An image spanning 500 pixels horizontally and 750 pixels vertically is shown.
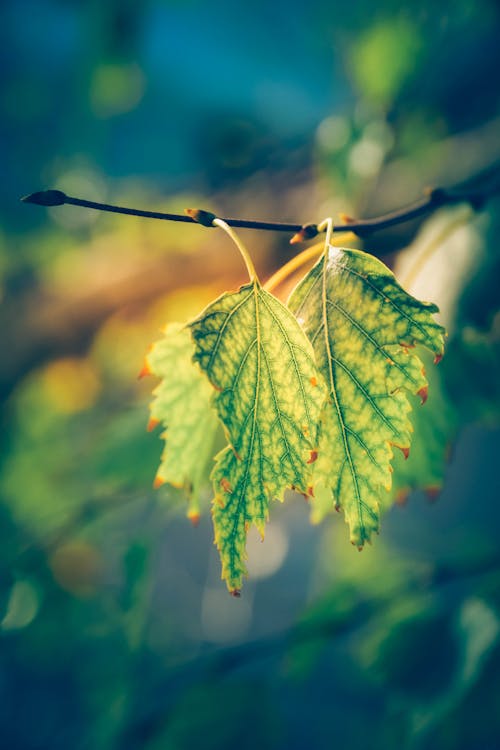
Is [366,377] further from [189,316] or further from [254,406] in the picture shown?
[189,316]

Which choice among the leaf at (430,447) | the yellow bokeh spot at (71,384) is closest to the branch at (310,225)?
the leaf at (430,447)

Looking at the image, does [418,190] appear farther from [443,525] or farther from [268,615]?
[268,615]

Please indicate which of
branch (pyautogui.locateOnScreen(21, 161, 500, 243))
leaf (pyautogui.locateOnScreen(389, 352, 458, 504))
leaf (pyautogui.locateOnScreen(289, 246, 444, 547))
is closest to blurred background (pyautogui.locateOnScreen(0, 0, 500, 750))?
leaf (pyautogui.locateOnScreen(389, 352, 458, 504))

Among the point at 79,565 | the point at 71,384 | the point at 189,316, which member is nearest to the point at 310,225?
the point at 189,316

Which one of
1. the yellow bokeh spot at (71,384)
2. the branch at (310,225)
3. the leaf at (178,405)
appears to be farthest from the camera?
the yellow bokeh spot at (71,384)

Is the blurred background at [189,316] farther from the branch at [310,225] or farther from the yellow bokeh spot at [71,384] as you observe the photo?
the branch at [310,225]

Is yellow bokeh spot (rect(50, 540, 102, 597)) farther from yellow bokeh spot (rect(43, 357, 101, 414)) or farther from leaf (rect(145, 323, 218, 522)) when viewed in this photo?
leaf (rect(145, 323, 218, 522))
